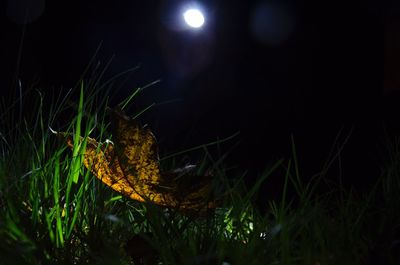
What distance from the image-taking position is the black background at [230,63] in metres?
3.31

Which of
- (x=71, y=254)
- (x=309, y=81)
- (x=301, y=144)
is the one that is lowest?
(x=301, y=144)

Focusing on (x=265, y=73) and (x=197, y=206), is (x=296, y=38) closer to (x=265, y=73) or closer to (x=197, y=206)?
(x=265, y=73)

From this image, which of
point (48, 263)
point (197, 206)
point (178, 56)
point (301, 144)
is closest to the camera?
point (48, 263)

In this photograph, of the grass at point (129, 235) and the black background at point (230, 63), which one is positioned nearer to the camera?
the grass at point (129, 235)

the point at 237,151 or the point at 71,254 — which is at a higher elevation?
the point at 71,254

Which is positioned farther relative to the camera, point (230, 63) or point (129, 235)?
point (230, 63)

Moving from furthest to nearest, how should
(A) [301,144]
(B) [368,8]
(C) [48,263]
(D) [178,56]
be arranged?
(D) [178,56] → (B) [368,8] → (A) [301,144] → (C) [48,263]

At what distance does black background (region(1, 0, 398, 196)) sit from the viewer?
10.9 ft

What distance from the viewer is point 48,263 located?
77 cm

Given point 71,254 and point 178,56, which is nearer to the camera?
point 71,254

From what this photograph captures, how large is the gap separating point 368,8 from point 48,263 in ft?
10.3

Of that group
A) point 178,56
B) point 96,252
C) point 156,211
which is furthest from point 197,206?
point 178,56

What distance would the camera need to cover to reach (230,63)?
364 cm

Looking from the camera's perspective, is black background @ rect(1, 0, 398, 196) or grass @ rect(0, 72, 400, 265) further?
black background @ rect(1, 0, 398, 196)
